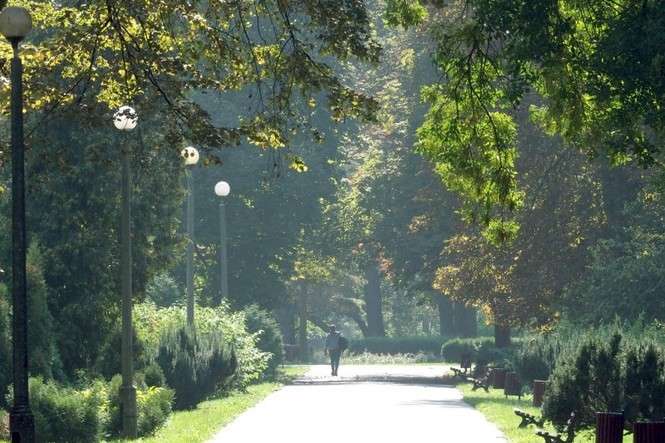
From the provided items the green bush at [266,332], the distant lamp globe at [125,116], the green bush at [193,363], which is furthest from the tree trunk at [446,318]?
the distant lamp globe at [125,116]

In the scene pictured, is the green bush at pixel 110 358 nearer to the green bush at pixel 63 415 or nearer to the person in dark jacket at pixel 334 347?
the green bush at pixel 63 415

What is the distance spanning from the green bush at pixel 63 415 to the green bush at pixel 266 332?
3018cm

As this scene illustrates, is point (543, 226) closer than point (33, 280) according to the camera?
No

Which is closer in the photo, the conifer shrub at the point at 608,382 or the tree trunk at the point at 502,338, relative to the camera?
the conifer shrub at the point at 608,382

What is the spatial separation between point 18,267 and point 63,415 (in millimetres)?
7290

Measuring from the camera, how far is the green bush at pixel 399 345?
92.4m

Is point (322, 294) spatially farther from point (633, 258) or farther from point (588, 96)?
point (588, 96)

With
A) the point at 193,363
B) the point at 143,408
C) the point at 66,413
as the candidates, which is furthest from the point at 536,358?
the point at 66,413

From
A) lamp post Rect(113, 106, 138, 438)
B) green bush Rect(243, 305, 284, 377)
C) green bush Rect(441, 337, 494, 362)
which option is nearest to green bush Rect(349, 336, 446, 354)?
green bush Rect(441, 337, 494, 362)

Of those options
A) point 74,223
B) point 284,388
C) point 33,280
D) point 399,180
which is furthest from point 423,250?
point 33,280

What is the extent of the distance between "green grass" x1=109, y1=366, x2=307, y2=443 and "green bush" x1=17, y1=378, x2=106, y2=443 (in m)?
1.20

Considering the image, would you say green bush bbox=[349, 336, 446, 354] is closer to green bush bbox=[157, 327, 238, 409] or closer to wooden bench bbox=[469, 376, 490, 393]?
wooden bench bbox=[469, 376, 490, 393]

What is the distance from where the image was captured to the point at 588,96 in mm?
24203

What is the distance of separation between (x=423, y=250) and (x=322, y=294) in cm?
4195
